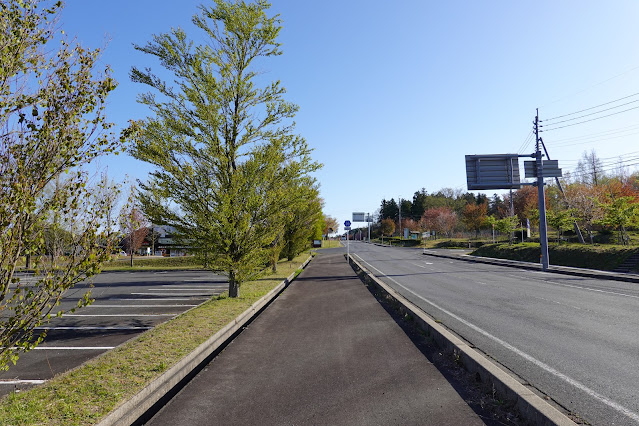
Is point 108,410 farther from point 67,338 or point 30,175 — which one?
point 67,338

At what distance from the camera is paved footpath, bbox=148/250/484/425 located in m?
3.96

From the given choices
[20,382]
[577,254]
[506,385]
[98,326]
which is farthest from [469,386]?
[577,254]

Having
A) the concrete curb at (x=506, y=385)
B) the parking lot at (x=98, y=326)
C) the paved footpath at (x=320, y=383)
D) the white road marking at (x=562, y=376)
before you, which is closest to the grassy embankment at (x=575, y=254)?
the white road marking at (x=562, y=376)

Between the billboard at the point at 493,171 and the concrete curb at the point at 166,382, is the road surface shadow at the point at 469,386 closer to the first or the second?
the concrete curb at the point at 166,382

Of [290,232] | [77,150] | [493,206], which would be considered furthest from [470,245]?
[77,150]

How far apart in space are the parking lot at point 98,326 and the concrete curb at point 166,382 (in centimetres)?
135

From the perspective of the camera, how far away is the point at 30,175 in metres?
3.52

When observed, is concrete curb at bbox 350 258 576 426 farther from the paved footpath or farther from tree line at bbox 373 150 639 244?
tree line at bbox 373 150 639 244

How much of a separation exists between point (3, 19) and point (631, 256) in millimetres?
27932

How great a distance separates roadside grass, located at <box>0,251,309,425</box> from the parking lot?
0.64 metres

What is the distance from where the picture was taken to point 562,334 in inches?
285

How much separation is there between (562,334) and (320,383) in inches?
203

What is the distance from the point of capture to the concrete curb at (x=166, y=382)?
3891 mm

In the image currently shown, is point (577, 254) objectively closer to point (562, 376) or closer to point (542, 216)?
point (542, 216)
